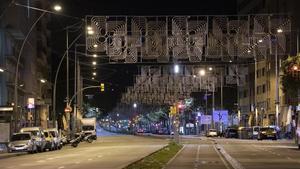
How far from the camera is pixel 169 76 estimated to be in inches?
3976

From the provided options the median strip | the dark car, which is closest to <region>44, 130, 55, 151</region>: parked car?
the median strip

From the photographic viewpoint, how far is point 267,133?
86312 mm

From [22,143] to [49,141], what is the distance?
679 cm

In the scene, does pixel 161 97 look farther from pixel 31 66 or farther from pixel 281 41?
pixel 281 41

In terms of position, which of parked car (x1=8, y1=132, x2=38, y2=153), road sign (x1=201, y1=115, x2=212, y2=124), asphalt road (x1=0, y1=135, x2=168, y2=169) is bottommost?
asphalt road (x1=0, y1=135, x2=168, y2=169)

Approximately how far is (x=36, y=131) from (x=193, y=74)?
156 ft

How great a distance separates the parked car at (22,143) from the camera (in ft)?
177

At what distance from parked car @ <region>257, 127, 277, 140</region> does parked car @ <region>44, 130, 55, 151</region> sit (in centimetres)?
3335

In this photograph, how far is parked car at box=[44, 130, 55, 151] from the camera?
60.4 m

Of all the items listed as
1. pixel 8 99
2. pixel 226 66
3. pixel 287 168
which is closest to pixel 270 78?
pixel 226 66

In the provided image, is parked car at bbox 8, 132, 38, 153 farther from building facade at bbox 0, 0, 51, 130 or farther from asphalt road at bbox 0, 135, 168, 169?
building facade at bbox 0, 0, 51, 130

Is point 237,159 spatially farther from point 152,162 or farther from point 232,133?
point 232,133

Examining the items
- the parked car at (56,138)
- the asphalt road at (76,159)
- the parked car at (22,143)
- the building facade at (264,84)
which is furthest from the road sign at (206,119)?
the asphalt road at (76,159)

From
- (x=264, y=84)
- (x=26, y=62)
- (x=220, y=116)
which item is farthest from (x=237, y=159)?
(x=220, y=116)
